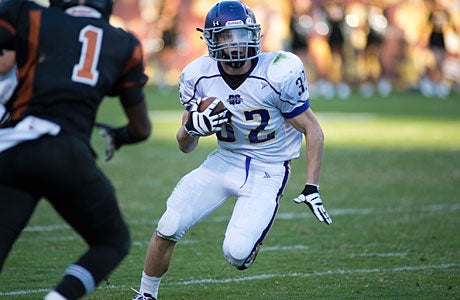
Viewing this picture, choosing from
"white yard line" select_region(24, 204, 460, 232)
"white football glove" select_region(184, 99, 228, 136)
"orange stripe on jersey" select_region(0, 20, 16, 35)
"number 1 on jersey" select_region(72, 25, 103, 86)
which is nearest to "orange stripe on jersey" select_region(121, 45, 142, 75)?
"number 1 on jersey" select_region(72, 25, 103, 86)

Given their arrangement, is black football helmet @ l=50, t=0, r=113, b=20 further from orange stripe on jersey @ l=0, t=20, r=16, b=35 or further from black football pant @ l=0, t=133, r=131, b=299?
black football pant @ l=0, t=133, r=131, b=299

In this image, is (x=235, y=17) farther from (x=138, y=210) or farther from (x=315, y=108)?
(x=315, y=108)

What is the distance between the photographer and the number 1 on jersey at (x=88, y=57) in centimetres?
336

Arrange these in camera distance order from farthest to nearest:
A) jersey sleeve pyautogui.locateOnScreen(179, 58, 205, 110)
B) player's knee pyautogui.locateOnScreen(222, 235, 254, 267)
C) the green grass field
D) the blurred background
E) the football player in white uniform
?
1. the blurred background
2. the green grass field
3. jersey sleeve pyautogui.locateOnScreen(179, 58, 205, 110)
4. the football player in white uniform
5. player's knee pyautogui.locateOnScreen(222, 235, 254, 267)

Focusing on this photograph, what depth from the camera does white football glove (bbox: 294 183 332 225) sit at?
13.8 ft

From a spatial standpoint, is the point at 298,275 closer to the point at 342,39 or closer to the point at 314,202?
the point at 314,202

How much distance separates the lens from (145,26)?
20.6 m

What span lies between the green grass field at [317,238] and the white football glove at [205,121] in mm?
851

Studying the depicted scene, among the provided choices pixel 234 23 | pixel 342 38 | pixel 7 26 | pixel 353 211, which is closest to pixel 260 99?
pixel 234 23

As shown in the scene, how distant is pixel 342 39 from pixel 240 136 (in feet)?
51.7

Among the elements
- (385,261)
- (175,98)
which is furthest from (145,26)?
(385,261)

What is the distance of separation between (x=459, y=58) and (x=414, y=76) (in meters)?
1.20

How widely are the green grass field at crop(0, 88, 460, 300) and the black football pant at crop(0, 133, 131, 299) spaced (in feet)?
3.86

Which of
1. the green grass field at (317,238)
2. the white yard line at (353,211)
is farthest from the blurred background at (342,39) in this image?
the white yard line at (353,211)
